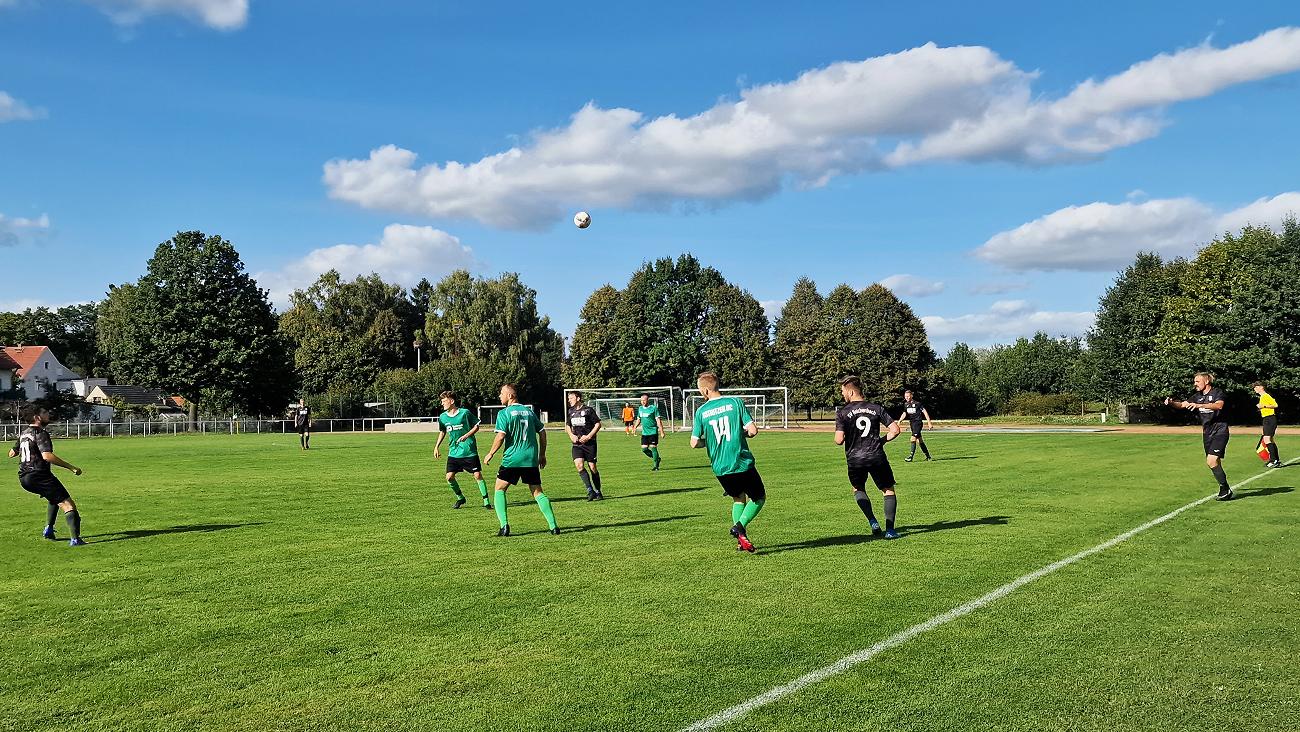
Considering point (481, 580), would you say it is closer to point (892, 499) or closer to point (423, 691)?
point (423, 691)

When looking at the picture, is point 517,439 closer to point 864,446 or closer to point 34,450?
point 864,446

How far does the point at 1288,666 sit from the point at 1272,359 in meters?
52.2

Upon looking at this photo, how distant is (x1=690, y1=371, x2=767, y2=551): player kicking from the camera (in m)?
10.2

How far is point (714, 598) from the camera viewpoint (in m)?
8.11

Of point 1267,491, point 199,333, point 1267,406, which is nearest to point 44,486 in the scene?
point 1267,491

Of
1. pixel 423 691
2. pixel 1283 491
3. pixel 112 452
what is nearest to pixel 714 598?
pixel 423 691

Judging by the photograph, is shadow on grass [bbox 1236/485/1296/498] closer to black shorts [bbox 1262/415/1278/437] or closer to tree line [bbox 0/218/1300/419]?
black shorts [bbox 1262/415/1278/437]

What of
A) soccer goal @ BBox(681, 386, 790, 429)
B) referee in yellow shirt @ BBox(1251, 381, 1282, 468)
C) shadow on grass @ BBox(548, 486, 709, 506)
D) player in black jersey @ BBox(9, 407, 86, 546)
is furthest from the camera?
soccer goal @ BBox(681, 386, 790, 429)

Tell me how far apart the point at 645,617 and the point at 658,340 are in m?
75.9

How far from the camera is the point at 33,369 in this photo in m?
90.6

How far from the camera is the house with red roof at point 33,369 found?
A: 8125 cm

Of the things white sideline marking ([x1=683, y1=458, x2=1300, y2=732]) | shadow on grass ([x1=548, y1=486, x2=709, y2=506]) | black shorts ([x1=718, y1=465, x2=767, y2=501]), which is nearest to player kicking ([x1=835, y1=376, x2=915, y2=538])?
black shorts ([x1=718, y1=465, x2=767, y2=501])

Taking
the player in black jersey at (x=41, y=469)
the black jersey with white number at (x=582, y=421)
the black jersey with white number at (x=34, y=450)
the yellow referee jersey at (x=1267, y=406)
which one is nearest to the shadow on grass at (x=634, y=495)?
the black jersey with white number at (x=582, y=421)

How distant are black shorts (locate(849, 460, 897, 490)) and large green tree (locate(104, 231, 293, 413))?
5639 cm
